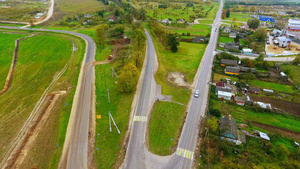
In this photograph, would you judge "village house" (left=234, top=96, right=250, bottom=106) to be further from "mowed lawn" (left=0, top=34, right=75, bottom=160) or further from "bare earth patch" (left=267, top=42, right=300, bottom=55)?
"mowed lawn" (left=0, top=34, right=75, bottom=160)

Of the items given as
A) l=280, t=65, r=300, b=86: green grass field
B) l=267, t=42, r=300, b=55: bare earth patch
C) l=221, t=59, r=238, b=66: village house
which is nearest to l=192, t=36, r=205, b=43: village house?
l=221, t=59, r=238, b=66: village house

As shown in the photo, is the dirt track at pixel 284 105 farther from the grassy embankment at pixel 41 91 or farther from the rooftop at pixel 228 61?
the grassy embankment at pixel 41 91

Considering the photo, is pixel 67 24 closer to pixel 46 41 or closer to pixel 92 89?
pixel 46 41

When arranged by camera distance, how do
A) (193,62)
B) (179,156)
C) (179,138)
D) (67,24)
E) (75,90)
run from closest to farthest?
(179,156) → (179,138) → (75,90) → (193,62) → (67,24)

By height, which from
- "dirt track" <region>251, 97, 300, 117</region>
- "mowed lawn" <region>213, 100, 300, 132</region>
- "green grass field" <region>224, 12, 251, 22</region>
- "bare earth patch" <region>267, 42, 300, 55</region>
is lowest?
"mowed lawn" <region>213, 100, 300, 132</region>

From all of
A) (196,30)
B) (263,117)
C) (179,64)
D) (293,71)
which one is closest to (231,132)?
(263,117)

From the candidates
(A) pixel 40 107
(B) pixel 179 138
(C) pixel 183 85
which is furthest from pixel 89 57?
(B) pixel 179 138
